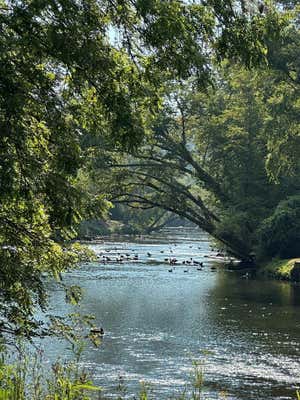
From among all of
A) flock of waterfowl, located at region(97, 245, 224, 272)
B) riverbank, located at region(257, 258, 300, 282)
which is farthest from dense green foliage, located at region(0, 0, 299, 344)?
flock of waterfowl, located at region(97, 245, 224, 272)

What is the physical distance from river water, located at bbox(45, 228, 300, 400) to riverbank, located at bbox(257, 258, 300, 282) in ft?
4.21

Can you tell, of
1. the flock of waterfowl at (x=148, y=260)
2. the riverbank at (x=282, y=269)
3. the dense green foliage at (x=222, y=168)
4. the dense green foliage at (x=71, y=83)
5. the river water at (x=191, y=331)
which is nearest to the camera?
the dense green foliage at (x=71, y=83)

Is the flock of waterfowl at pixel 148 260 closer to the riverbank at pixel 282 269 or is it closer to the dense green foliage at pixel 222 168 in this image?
the dense green foliage at pixel 222 168

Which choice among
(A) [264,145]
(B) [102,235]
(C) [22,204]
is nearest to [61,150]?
(C) [22,204]

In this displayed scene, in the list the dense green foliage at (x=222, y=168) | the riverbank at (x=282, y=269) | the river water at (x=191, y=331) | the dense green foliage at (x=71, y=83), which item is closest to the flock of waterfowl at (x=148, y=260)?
the dense green foliage at (x=222, y=168)

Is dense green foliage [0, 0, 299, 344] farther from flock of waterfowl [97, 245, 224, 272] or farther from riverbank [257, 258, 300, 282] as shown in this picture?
flock of waterfowl [97, 245, 224, 272]

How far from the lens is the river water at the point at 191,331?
16.5m

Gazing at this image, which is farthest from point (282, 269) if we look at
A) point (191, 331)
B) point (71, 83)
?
point (71, 83)

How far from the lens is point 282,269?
130 feet

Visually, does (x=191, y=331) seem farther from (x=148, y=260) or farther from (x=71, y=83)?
(x=148, y=260)

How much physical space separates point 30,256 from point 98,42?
9.92 feet

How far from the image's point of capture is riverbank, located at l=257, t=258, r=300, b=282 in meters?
38.2

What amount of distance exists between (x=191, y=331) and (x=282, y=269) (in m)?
17.7

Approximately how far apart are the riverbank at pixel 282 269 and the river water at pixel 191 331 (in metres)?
1.28
